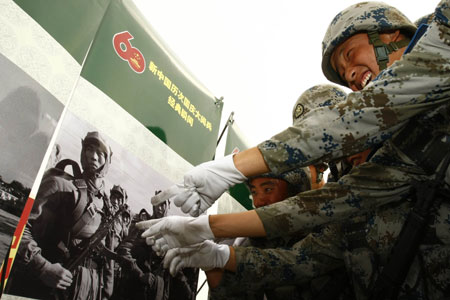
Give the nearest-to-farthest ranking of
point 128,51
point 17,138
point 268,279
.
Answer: point 17,138 → point 128,51 → point 268,279

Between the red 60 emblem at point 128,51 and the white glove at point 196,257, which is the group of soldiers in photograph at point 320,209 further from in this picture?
the red 60 emblem at point 128,51

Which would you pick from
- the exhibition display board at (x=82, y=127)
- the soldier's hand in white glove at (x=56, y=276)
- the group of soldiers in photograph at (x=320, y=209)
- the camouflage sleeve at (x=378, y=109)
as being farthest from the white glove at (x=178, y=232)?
the camouflage sleeve at (x=378, y=109)

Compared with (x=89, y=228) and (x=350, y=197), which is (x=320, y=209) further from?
(x=89, y=228)

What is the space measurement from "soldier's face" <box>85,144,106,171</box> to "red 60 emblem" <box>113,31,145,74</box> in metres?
0.43

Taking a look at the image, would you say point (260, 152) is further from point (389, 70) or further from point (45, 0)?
point (45, 0)

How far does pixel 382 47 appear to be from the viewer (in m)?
1.45

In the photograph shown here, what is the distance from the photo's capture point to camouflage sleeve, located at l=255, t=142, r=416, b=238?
1.16 metres

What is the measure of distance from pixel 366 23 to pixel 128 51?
1.14 meters

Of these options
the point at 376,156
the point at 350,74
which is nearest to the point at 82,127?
the point at 376,156

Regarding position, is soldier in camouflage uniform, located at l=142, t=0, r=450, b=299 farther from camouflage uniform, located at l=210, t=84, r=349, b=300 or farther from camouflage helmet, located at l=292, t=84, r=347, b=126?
camouflage helmet, located at l=292, t=84, r=347, b=126

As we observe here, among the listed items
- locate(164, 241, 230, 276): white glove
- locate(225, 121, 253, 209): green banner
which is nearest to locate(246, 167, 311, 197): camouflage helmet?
locate(225, 121, 253, 209): green banner

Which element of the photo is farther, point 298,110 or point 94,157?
point 298,110

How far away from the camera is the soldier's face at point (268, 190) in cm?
214

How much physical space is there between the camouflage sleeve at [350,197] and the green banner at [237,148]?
1.20 m
